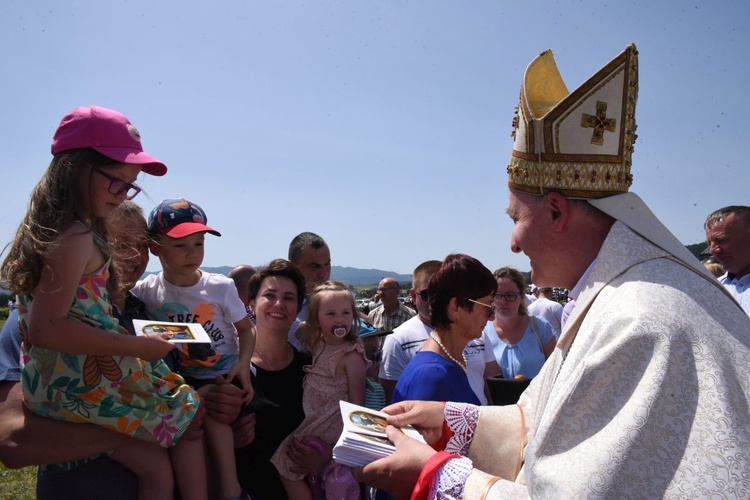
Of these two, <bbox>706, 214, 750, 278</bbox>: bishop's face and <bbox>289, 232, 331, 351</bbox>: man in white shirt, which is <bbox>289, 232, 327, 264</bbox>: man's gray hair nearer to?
<bbox>289, 232, 331, 351</bbox>: man in white shirt

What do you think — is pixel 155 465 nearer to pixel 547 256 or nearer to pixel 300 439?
pixel 300 439

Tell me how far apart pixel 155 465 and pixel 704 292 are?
237cm

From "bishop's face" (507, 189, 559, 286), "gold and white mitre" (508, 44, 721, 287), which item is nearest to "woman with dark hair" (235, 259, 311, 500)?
"bishop's face" (507, 189, 559, 286)

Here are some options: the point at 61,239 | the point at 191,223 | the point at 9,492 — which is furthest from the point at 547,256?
the point at 9,492

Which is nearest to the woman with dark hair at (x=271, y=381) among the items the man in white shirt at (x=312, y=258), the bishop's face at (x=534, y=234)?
the man in white shirt at (x=312, y=258)

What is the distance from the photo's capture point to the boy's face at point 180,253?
11.0 feet

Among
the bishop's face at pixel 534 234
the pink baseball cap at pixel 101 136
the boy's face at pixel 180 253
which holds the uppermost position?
the pink baseball cap at pixel 101 136

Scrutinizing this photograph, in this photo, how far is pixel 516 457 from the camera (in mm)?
2469

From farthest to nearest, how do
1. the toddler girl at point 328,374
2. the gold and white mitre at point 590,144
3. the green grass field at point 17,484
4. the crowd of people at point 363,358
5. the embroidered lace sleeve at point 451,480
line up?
the green grass field at point 17,484 < the toddler girl at point 328,374 < the gold and white mitre at point 590,144 < the embroidered lace sleeve at point 451,480 < the crowd of people at point 363,358

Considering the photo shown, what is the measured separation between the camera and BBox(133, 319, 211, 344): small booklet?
2553mm

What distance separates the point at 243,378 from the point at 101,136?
5.25 feet

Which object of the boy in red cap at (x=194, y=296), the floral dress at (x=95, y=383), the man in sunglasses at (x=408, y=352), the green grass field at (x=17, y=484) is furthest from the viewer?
the green grass field at (x=17, y=484)

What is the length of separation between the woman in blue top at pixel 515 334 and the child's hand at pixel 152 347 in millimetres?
3716

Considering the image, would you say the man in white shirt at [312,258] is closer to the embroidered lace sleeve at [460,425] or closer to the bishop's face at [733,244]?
the embroidered lace sleeve at [460,425]
